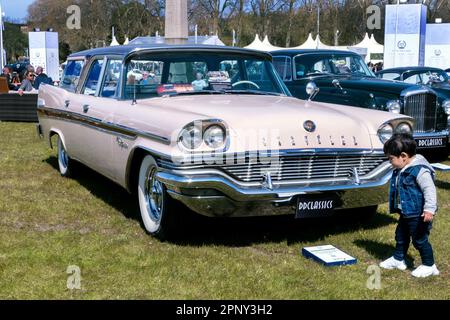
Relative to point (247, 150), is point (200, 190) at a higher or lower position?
lower

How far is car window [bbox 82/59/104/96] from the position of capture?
6.03 meters

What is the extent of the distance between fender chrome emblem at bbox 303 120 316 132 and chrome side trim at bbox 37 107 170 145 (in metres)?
1.04

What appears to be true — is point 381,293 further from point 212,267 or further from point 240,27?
point 240,27

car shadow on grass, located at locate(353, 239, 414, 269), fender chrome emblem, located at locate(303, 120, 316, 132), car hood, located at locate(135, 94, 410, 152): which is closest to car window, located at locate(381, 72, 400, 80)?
car hood, located at locate(135, 94, 410, 152)

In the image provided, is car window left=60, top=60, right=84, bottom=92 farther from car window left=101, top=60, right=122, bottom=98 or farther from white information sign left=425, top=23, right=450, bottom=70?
white information sign left=425, top=23, right=450, bottom=70

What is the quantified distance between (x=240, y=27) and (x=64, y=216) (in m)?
46.4

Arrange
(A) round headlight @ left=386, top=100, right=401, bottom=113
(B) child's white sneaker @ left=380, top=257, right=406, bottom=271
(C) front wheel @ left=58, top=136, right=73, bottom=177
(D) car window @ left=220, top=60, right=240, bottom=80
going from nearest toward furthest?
(B) child's white sneaker @ left=380, top=257, right=406, bottom=271, (D) car window @ left=220, top=60, right=240, bottom=80, (C) front wheel @ left=58, top=136, right=73, bottom=177, (A) round headlight @ left=386, top=100, right=401, bottom=113

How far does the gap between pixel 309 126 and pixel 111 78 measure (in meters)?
2.27

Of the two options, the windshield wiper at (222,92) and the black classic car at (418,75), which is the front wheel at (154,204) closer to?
the windshield wiper at (222,92)

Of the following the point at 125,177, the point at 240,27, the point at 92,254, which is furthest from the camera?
the point at 240,27

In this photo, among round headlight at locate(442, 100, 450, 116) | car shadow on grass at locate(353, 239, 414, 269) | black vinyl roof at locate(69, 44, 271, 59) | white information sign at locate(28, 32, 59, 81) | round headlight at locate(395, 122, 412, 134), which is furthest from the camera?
white information sign at locate(28, 32, 59, 81)
